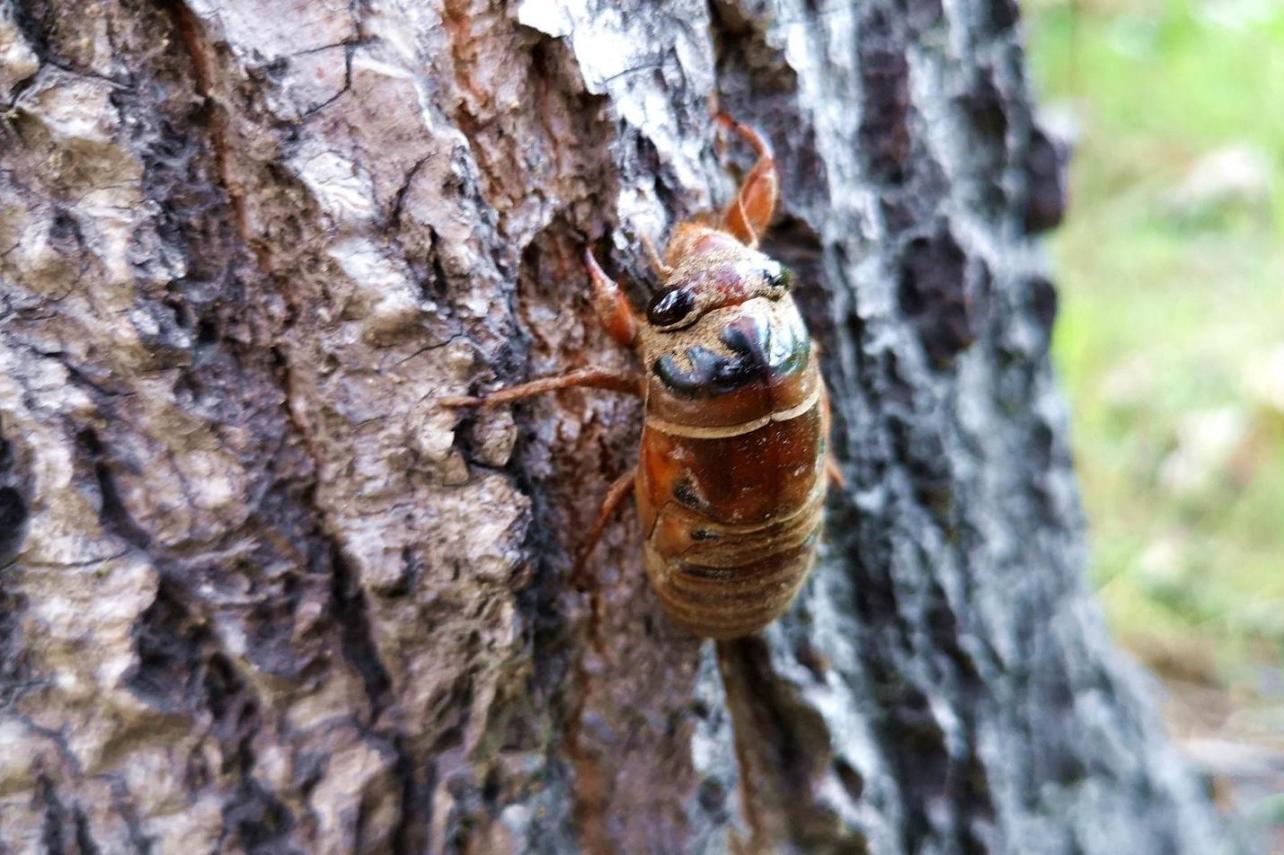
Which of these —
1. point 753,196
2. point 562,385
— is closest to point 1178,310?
point 753,196

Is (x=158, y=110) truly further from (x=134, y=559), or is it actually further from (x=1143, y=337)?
(x=1143, y=337)

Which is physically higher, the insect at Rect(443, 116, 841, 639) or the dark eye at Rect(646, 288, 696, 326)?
the dark eye at Rect(646, 288, 696, 326)

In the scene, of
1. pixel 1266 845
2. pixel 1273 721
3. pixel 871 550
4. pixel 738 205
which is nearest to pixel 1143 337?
pixel 1273 721

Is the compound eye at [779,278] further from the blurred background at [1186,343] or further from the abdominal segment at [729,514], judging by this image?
the blurred background at [1186,343]

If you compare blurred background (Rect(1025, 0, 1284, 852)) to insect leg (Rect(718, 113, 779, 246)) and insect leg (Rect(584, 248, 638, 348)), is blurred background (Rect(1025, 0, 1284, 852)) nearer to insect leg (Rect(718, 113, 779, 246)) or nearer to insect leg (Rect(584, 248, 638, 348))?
insect leg (Rect(718, 113, 779, 246))

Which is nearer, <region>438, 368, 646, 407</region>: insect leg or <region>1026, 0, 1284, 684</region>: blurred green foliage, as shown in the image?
<region>438, 368, 646, 407</region>: insect leg

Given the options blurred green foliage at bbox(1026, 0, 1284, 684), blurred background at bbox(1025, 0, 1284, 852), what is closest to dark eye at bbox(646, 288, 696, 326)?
blurred background at bbox(1025, 0, 1284, 852)
